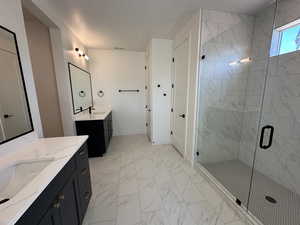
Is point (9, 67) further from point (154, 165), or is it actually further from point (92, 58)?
point (92, 58)

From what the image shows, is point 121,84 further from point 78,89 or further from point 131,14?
point 131,14

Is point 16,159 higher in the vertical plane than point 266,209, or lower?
higher

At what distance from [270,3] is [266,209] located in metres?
2.66

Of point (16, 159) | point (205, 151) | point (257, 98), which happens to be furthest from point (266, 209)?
point (16, 159)

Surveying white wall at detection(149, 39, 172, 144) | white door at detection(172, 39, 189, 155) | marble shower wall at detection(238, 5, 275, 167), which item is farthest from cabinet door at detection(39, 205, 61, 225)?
marble shower wall at detection(238, 5, 275, 167)

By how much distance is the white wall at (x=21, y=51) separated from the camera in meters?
1.15

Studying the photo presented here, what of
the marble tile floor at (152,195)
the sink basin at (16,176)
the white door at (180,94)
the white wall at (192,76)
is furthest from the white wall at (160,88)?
the sink basin at (16,176)

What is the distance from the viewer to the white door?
2.56m

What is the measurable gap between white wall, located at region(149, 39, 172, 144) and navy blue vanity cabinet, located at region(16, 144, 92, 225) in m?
2.04

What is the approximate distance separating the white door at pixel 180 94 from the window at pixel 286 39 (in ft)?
4.04

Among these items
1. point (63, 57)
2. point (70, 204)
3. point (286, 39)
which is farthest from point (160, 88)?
point (70, 204)

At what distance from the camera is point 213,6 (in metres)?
1.90

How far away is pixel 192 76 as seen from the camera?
2.29 metres

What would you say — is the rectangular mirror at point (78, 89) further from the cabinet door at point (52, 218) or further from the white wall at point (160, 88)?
the cabinet door at point (52, 218)
